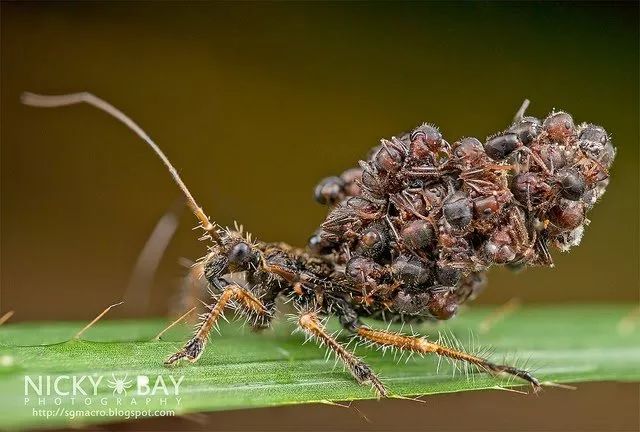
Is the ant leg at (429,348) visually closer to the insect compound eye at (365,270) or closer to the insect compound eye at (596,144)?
the insect compound eye at (365,270)

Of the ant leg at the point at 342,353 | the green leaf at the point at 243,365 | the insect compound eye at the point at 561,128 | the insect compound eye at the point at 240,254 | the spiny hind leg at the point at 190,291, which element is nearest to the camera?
the green leaf at the point at 243,365

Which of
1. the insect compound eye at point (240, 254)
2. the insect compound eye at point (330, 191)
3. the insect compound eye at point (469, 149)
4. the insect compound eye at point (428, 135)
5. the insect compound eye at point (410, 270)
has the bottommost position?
the insect compound eye at point (240, 254)

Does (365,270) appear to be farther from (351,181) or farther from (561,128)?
(561,128)

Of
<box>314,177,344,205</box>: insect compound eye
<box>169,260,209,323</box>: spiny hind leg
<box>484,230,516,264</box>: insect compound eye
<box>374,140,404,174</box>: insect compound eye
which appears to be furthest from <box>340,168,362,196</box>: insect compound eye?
<box>169,260,209,323</box>: spiny hind leg

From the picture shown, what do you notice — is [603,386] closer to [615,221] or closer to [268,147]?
[615,221]

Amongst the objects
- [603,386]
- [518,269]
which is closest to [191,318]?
[518,269]

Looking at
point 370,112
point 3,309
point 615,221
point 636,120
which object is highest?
point 636,120

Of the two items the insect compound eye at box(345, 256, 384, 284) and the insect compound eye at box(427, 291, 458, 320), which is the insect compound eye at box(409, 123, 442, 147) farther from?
the insect compound eye at box(427, 291, 458, 320)

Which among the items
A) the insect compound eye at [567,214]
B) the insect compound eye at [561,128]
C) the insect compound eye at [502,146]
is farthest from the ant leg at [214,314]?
the insect compound eye at [561,128]
